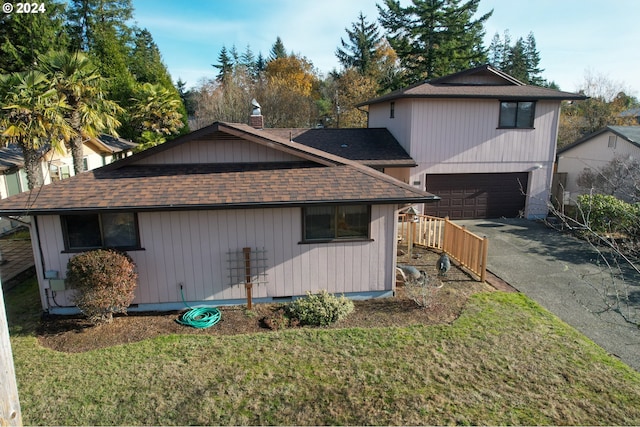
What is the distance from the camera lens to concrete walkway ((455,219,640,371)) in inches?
309

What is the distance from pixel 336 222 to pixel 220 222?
2.63m

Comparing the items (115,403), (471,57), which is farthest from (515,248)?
(471,57)

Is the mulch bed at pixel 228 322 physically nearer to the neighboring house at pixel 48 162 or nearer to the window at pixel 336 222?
the window at pixel 336 222

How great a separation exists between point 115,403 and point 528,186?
18.0 metres

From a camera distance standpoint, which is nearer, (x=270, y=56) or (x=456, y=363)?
(x=456, y=363)

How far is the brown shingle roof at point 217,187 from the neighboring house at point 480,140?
7.94 meters

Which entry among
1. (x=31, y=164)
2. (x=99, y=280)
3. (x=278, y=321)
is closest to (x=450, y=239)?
(x=278, y=321)

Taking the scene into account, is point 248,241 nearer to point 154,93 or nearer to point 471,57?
point 154,93

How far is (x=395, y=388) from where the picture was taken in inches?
240

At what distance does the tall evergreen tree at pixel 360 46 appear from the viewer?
4559 centimetres

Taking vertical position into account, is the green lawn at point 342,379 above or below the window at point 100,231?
below

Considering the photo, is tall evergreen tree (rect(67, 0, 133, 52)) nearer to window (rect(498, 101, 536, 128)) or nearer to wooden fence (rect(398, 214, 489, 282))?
window (rect(498, 101, 536, 128))

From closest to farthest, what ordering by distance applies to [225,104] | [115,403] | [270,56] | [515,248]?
[115,403] < [515,248] < [225,104] < [270,56]

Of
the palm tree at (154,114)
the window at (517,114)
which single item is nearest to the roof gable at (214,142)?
the window at (517,114)
